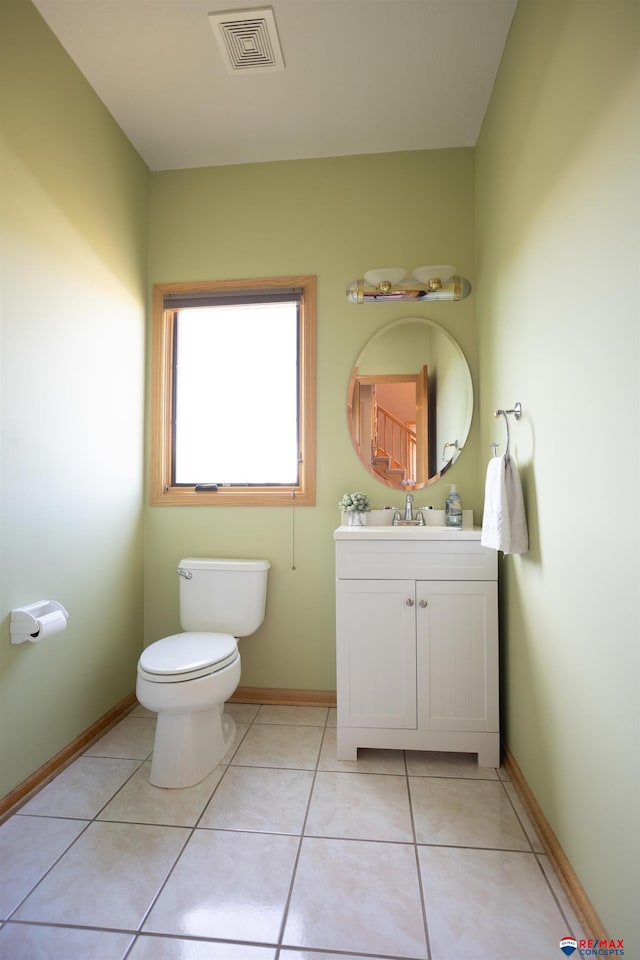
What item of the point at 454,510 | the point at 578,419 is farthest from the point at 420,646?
the point at 578,419

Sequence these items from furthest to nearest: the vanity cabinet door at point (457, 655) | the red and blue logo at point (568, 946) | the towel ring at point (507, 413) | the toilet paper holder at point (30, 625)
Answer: the vanity cabinet door at point (457, 655) < the towel ring at point (507, 413) < the toilet paper holder at point (30, 625) < the red and blue logo at point (568, 946)

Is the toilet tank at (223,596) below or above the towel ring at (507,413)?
below

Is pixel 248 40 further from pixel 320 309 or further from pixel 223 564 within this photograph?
pixel 223 564

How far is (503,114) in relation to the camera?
6.31 feet

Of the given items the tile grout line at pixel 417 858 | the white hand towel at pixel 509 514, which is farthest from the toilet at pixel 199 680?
the white hand towel at pixel 509 514

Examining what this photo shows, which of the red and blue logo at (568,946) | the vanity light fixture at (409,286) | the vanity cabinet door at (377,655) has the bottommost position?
the red and blue logo at (568,946)

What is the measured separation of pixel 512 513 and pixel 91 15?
7.61ft

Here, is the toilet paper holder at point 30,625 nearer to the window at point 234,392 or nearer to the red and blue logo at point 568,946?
the window at point 234,392

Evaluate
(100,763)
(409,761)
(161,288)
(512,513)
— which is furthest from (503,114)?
(100,763)

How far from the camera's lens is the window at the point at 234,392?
2.52 metres

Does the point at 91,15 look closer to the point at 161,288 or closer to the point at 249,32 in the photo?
the point at 249,32

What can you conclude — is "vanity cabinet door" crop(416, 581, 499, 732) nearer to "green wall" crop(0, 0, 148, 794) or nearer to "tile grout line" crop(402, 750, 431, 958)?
"tile grout line" crop(402, 750, 431, 958)

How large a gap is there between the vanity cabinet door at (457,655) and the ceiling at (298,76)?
6.76 feet

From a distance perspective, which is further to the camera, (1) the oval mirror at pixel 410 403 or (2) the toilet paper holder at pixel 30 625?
(1) the oval mirror at pixel 410 403
